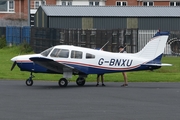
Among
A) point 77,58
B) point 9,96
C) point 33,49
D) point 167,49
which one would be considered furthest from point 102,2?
point 9,96

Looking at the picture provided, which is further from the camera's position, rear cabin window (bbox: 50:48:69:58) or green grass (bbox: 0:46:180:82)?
green grass (bbox: 0:46:180:82)

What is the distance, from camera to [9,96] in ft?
66.4

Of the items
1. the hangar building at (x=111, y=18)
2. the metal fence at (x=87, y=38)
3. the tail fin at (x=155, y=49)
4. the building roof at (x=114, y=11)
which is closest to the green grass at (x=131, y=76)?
the tail fin at (x=155, y=49)

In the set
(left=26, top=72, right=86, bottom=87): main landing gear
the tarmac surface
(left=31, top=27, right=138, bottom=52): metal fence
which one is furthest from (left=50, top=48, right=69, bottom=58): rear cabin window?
(left=31, top=27, right=138, bottom=52): metal fence

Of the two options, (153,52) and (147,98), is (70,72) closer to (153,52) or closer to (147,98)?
(153,52)

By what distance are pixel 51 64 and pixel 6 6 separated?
5564 cm

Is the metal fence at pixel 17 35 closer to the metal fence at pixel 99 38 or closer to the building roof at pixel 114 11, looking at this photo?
the metal fence at pixel 99 38

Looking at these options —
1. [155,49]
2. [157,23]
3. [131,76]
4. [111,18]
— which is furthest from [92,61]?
[157,23]

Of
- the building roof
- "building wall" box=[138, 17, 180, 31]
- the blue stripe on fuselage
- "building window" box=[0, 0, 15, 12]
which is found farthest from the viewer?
"building window" box=[0, 0, 15, 12]

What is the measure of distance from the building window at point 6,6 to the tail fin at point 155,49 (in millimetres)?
55371

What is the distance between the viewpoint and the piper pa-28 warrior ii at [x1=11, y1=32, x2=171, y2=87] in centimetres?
2416

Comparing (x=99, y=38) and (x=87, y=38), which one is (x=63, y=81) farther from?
(x=87, y=38)

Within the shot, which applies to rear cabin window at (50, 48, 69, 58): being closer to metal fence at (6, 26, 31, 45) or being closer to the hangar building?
the hangar building

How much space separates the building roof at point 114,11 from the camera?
5315cm
